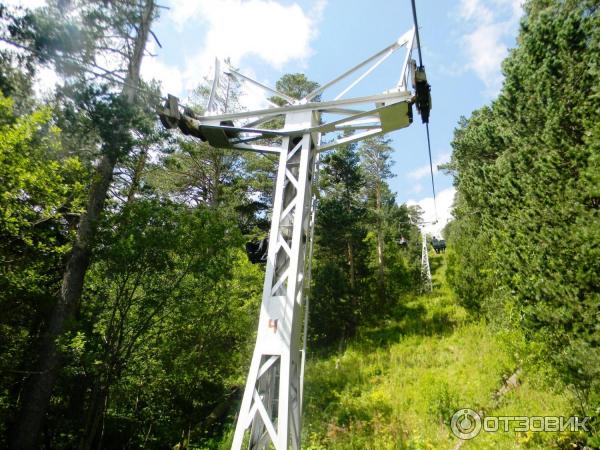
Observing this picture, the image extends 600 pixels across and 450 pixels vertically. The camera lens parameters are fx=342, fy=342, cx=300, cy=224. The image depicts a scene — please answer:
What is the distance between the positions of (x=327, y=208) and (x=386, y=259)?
23.9 feet

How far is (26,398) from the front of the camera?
21.8 ft

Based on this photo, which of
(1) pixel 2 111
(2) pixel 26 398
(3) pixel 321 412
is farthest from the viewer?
(3) pixel 321 412

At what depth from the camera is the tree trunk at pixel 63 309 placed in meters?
6.47

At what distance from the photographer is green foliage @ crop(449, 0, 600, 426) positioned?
570 cm

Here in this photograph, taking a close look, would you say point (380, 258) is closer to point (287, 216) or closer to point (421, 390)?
point (421, 390)

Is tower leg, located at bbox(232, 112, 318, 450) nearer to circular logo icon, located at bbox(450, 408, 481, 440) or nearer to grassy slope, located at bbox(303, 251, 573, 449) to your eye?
grassy slope, located at bbox(303, 251, 573, 449)

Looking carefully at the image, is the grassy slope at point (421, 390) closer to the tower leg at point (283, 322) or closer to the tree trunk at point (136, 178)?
the tower leg at point (283, 322)

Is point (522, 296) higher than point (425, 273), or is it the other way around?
point (425, 273)

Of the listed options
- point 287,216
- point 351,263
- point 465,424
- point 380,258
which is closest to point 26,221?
point 287,216

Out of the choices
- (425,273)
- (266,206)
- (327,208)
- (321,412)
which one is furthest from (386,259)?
(321,412)

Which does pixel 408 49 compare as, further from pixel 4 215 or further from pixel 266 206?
pixel 266 206

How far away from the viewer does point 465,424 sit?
7.50m

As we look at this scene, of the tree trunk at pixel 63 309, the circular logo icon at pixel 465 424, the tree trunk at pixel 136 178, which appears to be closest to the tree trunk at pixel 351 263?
the circular logo icon at pixel 465 424

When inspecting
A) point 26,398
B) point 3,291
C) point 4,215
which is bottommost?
point 26,398
